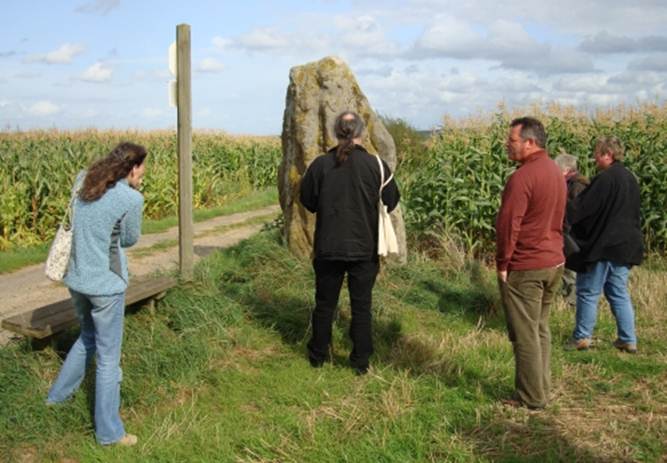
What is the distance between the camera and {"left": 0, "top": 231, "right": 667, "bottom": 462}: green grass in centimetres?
439

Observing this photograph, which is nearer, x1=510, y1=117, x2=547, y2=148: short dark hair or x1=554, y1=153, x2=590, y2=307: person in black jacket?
x1=510, y1=117, x2=547, y2=148: short dark hair

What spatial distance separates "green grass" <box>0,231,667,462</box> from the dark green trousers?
0.18m

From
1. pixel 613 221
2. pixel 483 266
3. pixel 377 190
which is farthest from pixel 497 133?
pixel 377 190

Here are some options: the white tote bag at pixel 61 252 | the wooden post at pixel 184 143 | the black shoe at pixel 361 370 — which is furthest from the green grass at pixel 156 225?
the black shoe at pixel 361 370

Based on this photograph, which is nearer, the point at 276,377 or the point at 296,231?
the point at 276,377

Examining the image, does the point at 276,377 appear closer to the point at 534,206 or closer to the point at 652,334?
the point at 534,206

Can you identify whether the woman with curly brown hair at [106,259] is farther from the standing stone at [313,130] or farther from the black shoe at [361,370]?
the standing stone at [313,130]

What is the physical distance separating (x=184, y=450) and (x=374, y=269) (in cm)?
207

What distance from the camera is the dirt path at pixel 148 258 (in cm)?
810

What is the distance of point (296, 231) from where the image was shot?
8531 mm

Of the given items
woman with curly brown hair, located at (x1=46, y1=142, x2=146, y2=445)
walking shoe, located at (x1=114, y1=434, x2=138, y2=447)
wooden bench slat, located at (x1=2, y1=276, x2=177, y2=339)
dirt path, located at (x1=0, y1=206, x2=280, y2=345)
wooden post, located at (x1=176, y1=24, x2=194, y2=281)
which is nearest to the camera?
woman with curly brown hair, located at (x1=46, y1=142, x2=146, y2=445)

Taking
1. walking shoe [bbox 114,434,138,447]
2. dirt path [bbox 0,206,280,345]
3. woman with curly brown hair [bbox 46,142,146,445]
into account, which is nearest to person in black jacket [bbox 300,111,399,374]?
woman with curly brown hair [bbox 46,142,146,445]

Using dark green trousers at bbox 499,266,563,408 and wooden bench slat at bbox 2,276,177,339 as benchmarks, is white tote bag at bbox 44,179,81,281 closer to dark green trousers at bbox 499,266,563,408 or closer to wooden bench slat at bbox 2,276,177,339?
wooden bench slat at bbox 2,276,177,339

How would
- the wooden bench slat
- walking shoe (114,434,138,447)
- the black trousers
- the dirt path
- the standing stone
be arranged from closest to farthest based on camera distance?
walking shoe (114,434,138,447) < the wooden bench slat < the black trousers < the dirt path < the standing stone
